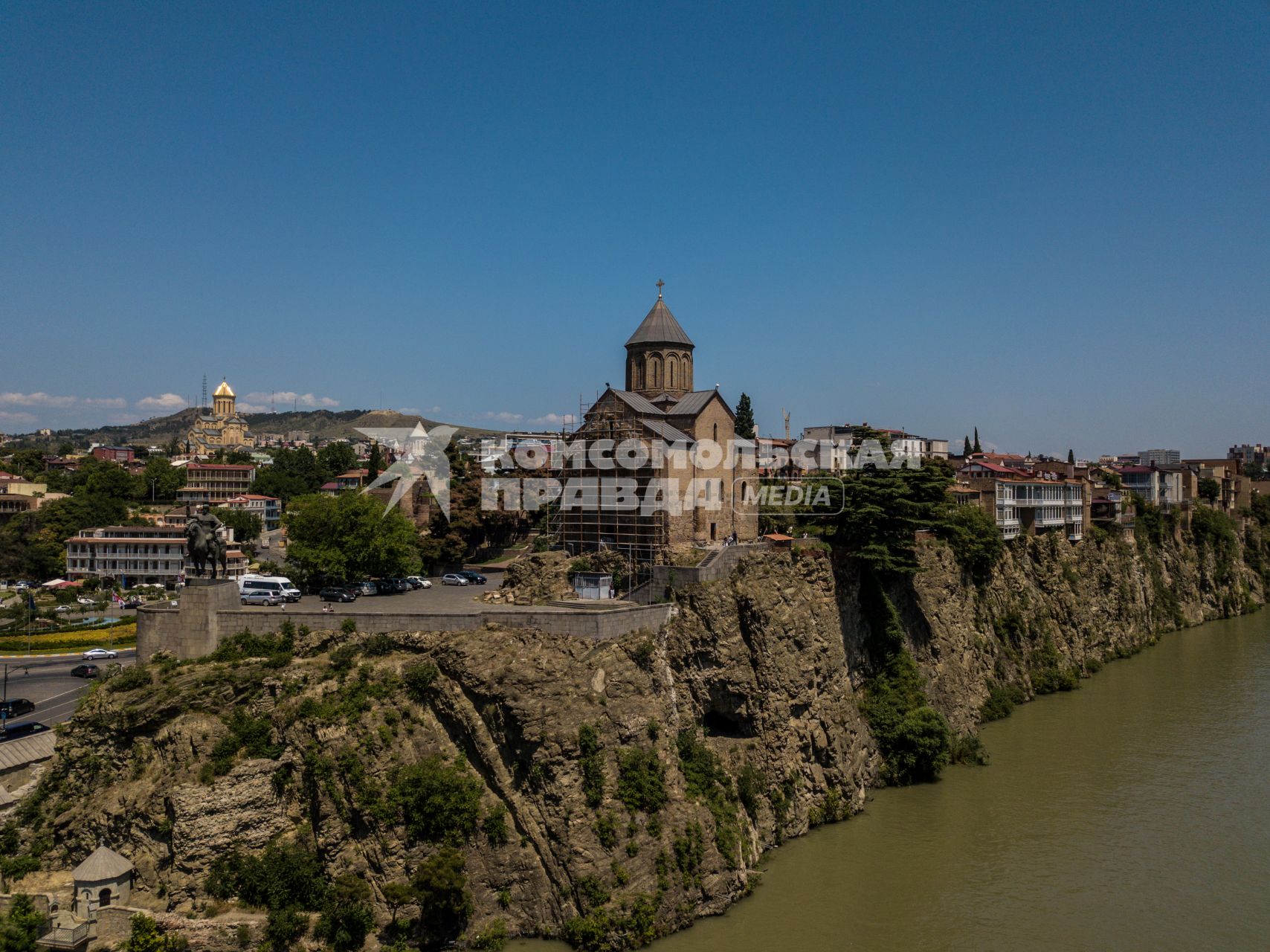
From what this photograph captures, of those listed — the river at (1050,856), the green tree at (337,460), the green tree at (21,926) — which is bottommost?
the river at (1050,856)

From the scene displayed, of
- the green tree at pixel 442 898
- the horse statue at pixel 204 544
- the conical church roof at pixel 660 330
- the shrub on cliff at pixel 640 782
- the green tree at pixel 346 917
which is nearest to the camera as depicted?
the green tree at pixel 346 917

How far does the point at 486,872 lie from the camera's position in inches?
835

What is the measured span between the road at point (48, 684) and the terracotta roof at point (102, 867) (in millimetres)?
11035

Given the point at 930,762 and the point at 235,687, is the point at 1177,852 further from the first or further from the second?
the point at 235,687

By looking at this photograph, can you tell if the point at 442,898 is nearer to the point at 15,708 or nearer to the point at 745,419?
the point at 15,708

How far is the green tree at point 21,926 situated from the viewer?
62.4ft

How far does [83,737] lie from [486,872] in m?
11.3

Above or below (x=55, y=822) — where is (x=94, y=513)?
above

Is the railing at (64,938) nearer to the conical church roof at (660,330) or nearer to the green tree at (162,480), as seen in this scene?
the conical church roof at (660,330)

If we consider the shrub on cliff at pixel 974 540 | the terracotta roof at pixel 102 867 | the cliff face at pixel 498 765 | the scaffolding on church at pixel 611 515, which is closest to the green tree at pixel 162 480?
the scaffolding on church at pixel 611 515

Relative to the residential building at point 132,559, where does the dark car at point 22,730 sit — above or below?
below

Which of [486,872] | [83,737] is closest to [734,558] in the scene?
[486,872]

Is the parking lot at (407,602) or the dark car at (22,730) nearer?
the parking lot at (407,602)

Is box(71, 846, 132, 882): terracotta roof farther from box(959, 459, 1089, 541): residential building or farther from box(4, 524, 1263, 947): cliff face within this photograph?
box(959, 459, 1089, 541): residential building
